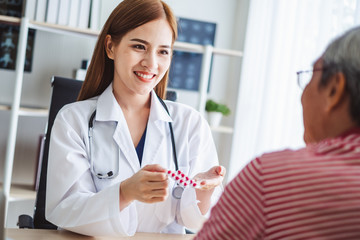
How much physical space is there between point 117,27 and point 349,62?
1.01 m

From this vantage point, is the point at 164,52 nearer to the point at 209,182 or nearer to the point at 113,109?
the point at 113,109

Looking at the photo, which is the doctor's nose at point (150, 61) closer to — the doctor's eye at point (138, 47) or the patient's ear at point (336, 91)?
the doctor's eye at point (138, 47)

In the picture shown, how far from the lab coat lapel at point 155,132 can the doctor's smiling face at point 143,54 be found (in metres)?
0.09

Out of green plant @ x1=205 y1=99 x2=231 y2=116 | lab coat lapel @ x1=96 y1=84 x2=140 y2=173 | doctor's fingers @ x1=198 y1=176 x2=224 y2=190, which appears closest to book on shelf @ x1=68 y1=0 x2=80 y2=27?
green plant @ x1=205 y1=99 x2=231 y2=116

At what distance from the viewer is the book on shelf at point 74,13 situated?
2659 millimetres

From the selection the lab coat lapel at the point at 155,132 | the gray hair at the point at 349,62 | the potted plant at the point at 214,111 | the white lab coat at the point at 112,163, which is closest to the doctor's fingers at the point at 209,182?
the white lab coat at the point at 112,163

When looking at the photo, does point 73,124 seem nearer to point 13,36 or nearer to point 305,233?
point 305,233

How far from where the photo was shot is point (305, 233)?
0.69 metres

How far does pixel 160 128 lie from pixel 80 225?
0.51 meters

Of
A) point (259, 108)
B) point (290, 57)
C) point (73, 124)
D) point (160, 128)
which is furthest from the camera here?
point (259, 108)

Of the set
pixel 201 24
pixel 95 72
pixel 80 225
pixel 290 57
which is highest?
pixel 201 24

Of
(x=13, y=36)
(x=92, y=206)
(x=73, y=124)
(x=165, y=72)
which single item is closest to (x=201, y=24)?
(x=13, y=36)

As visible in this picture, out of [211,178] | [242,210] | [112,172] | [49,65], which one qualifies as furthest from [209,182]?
[49,65]

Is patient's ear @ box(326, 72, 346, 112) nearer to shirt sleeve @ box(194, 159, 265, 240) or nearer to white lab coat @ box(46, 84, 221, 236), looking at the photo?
shirt sleeve @ box(194, 159, 265, 240)
